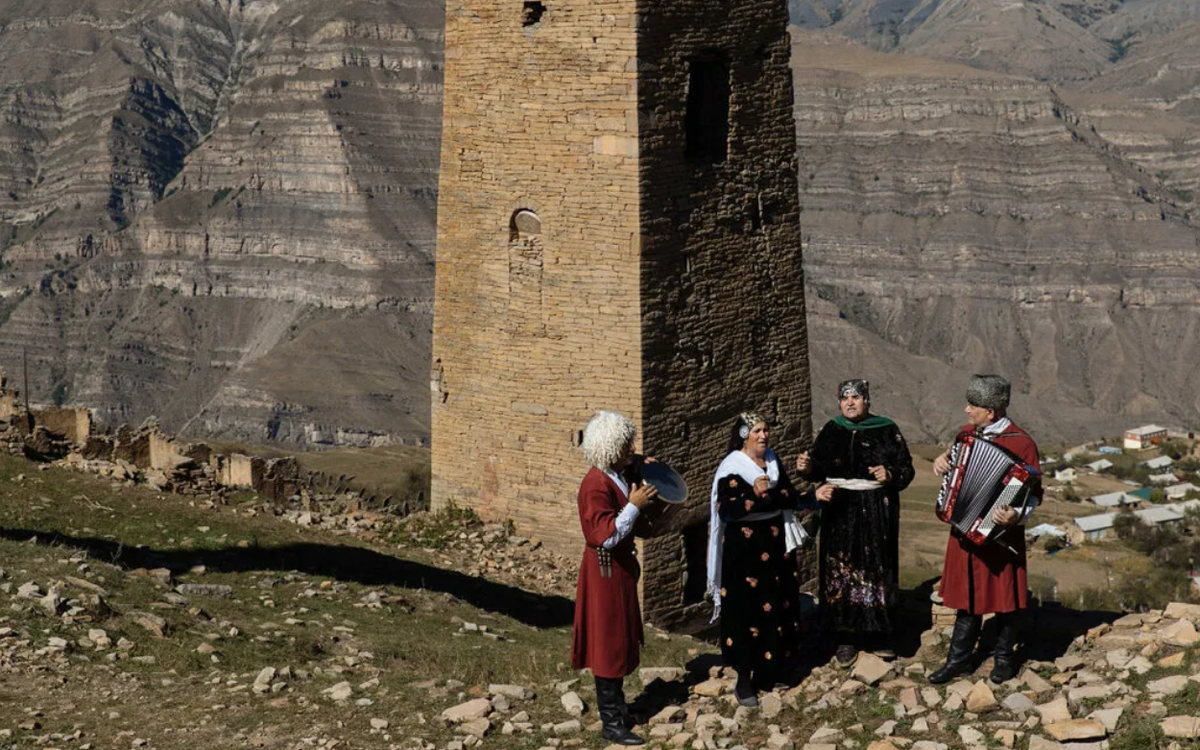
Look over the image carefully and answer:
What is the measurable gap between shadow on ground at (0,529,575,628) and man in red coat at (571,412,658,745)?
4469 mm

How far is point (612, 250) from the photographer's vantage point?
14289 mm

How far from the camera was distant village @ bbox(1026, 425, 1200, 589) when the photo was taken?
184 feet

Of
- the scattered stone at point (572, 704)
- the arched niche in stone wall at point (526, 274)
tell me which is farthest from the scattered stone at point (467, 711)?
the arched niche in stone wall at point (526, 274)

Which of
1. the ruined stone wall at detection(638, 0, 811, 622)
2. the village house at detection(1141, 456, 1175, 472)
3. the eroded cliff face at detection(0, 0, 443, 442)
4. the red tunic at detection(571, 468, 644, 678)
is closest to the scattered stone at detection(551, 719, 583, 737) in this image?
the red tunic at detection(571, 468, 644, 678)

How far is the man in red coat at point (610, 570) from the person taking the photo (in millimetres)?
8789

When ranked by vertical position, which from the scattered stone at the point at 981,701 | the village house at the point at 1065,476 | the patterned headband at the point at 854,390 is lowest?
the village house at the point at 1065,476

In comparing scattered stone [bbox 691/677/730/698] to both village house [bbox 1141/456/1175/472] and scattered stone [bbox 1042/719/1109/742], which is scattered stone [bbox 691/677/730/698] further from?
village house [bbox 1141/456/1175/472]

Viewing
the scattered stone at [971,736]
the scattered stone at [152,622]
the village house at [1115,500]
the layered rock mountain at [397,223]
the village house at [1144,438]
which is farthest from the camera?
the layered rock mountain at [397,223]

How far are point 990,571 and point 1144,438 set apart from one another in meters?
83.2

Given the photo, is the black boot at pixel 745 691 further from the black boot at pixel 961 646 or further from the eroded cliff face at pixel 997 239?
the eroded cliff face at pixel 997 239

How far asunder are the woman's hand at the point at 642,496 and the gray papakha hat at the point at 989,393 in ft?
6.21

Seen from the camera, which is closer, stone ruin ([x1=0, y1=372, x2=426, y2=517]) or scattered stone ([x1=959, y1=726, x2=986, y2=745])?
scattered stone ([x1=959, y1=726, x2=986, y2=745])

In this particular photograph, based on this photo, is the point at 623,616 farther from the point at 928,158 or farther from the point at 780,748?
the point at 928,158

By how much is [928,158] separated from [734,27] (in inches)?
6087
